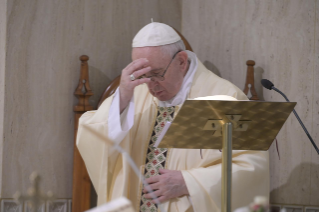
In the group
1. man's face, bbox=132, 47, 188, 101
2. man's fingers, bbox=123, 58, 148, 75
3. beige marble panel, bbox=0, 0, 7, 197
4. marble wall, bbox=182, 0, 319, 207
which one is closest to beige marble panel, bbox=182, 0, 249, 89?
marble wall, bbox=182, 0, 319, 207

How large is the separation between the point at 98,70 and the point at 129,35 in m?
0.54

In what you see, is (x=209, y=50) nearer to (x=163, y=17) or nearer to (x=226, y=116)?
(x=163, y=17)

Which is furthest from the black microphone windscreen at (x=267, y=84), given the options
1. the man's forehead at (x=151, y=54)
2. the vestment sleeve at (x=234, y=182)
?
the man's forehead at (x=151, y=54)

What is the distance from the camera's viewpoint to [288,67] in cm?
402

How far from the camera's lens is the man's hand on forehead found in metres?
3.03

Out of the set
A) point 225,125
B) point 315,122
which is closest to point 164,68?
point 225,125

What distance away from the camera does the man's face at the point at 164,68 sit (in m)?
3.25

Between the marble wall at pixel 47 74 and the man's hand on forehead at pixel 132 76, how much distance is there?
1054 mm

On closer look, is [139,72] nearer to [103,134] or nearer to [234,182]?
[103,134]

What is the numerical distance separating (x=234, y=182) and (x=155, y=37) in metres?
1.26

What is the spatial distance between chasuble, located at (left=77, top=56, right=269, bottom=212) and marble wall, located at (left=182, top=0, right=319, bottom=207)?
2.72 feet

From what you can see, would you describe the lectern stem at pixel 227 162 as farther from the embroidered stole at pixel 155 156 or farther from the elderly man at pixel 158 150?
the embroidered stole at pixel 155 156

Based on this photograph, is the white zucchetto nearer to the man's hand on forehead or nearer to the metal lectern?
the man's hand on forehead

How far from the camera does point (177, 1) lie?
189 inches
